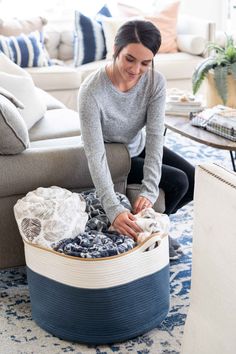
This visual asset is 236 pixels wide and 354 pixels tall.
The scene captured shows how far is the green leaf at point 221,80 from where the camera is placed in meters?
3.23

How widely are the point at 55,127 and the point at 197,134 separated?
0.75m

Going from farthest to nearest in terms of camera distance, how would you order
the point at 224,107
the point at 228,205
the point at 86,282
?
the point at 224,107, the point at 86,282, the point at 228,205

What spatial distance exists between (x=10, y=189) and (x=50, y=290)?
0.46m

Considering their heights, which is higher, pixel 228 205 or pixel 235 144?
pixel 228 205

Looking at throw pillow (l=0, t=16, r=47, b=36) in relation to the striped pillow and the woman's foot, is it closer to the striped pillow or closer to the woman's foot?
the striped pillow

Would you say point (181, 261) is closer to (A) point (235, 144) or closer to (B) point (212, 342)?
(A) point (235, 144)

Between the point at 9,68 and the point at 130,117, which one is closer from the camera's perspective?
the point at 130,117

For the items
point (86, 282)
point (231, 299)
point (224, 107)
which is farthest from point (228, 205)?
point (224, 107)

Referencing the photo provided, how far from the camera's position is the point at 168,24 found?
17.3 ft

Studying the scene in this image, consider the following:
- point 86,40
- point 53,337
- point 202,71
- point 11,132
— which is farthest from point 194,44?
point 53,337

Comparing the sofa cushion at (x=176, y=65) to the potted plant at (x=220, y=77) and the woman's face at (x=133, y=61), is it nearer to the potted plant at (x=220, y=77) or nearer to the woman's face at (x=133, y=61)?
the potted plant at (x=220, y=77)

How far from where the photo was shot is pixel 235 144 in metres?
2.76

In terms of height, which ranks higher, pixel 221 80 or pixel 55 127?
pixel 221 80

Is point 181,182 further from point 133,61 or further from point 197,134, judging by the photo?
point 133,61
